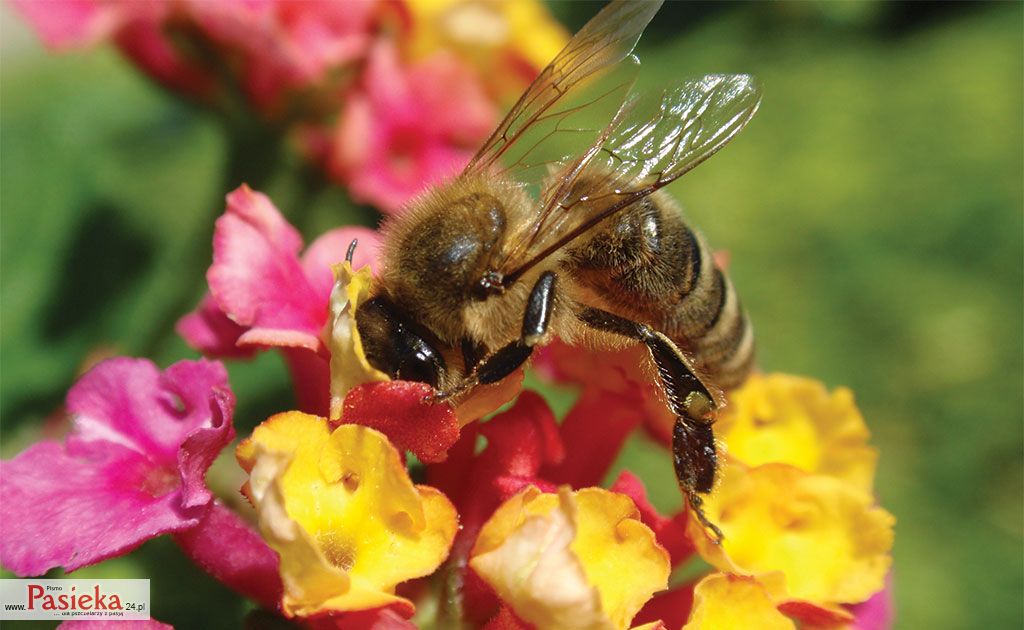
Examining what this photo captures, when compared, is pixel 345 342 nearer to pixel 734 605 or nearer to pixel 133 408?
pixel 133 408

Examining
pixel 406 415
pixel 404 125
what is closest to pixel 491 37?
pixel 404 125

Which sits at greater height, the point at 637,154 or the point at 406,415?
the point at 637,154

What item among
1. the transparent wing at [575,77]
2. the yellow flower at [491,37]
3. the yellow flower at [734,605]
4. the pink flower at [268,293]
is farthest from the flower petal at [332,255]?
the yellow flower at [491,37]

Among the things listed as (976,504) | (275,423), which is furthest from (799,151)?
(275,423)

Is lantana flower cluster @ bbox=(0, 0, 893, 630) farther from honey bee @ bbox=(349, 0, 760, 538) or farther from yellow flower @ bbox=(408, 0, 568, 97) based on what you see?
yellow flower @ bbox=(408, 0, 568, 97)

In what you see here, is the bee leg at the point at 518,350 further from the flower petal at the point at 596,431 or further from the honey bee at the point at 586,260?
the flower petal at the point at 596,431

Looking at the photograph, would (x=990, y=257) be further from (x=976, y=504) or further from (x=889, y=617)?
(x=889, y=617)
